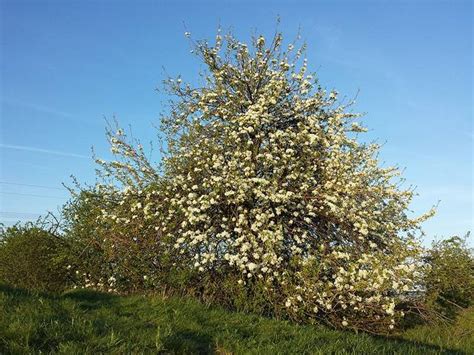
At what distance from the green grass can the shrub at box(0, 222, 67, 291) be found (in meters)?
9.14

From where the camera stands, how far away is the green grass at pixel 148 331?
20.9ft

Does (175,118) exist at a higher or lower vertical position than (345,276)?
higher

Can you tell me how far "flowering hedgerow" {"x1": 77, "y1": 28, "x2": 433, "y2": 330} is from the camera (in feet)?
44.0

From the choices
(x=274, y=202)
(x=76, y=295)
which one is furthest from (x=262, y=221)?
(x=76, y=295)

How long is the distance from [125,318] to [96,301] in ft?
7.14

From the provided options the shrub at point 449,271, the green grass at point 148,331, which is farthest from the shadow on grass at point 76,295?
the shrub at point 449,271

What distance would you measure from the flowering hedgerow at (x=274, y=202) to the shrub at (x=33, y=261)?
3090 millimetres

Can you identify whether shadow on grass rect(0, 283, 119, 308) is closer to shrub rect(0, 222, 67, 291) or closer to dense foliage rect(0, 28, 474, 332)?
dense foliage rect(0, 28, 474, 332)

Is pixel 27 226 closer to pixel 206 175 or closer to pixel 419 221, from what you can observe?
pixel 206 175

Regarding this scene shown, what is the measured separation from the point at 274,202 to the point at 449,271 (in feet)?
23.9

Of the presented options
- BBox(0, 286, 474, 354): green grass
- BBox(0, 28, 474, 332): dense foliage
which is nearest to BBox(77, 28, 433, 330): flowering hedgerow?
BBox(0, 28, 474, 332): dense foliage

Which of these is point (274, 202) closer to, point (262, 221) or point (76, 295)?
point (262, 221)

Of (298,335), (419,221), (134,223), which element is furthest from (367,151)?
(298,335)

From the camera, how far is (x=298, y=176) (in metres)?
15.1
